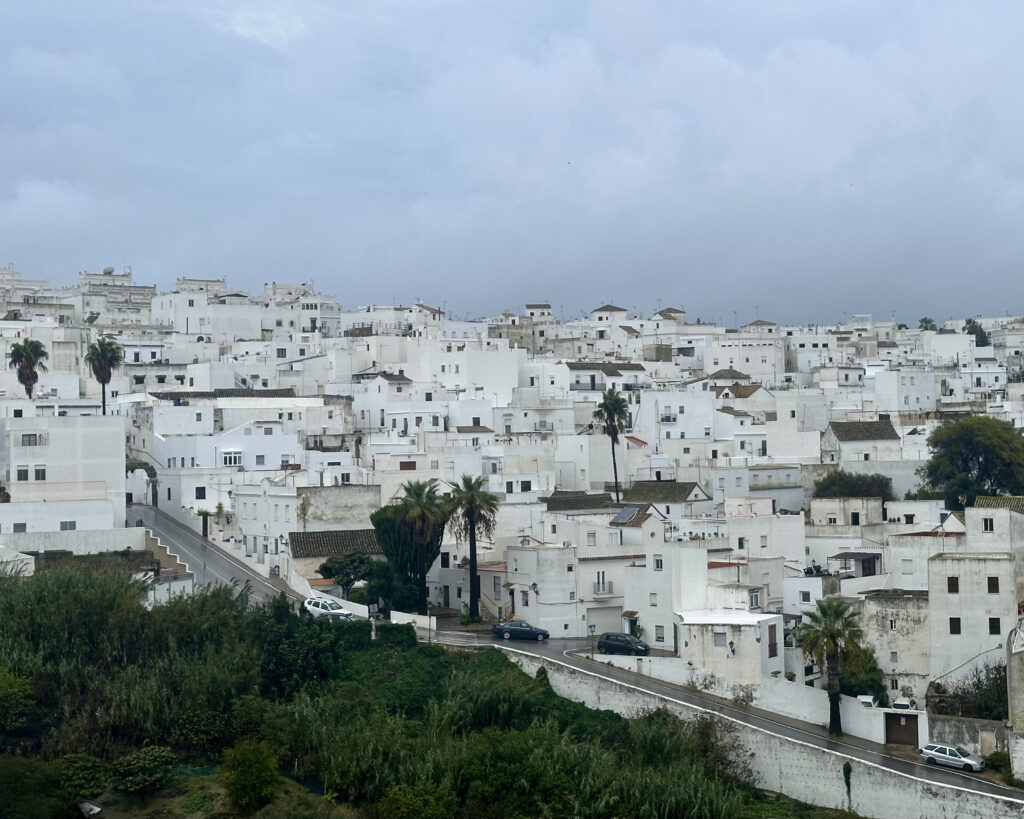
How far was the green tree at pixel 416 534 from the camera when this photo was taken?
1893 inches

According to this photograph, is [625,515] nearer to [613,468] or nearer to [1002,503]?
[1002,503]

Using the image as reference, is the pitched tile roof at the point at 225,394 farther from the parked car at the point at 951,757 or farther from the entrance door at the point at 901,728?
the parked car at the point at 951,757

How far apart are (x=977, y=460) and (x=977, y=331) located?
5765 cm

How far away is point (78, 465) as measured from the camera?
54844mm

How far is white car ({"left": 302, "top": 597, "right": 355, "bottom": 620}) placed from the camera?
4547cm

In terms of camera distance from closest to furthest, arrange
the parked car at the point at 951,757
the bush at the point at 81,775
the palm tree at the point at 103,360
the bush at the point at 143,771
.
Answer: the bush at the point at 81,775, the bush at the point at 143,771, the parked car at the point at 951,757, the palm tree at the point at 103,360

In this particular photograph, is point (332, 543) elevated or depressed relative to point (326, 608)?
elevated

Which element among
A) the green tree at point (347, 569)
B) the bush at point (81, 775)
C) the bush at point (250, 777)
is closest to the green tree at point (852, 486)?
the green tree at point (347, 569)

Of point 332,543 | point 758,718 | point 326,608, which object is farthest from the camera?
point 332,543

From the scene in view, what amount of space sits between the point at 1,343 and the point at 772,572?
45.7 meters

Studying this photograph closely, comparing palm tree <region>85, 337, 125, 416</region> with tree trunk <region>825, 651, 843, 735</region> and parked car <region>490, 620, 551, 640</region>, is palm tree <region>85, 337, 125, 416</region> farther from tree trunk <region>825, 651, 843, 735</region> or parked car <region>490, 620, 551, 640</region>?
tree trunk <region>825, 651, 843, 735</region>

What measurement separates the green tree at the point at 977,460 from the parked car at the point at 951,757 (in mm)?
27078

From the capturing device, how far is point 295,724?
128 feet

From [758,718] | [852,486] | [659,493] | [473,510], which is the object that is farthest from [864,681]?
[852,486]
